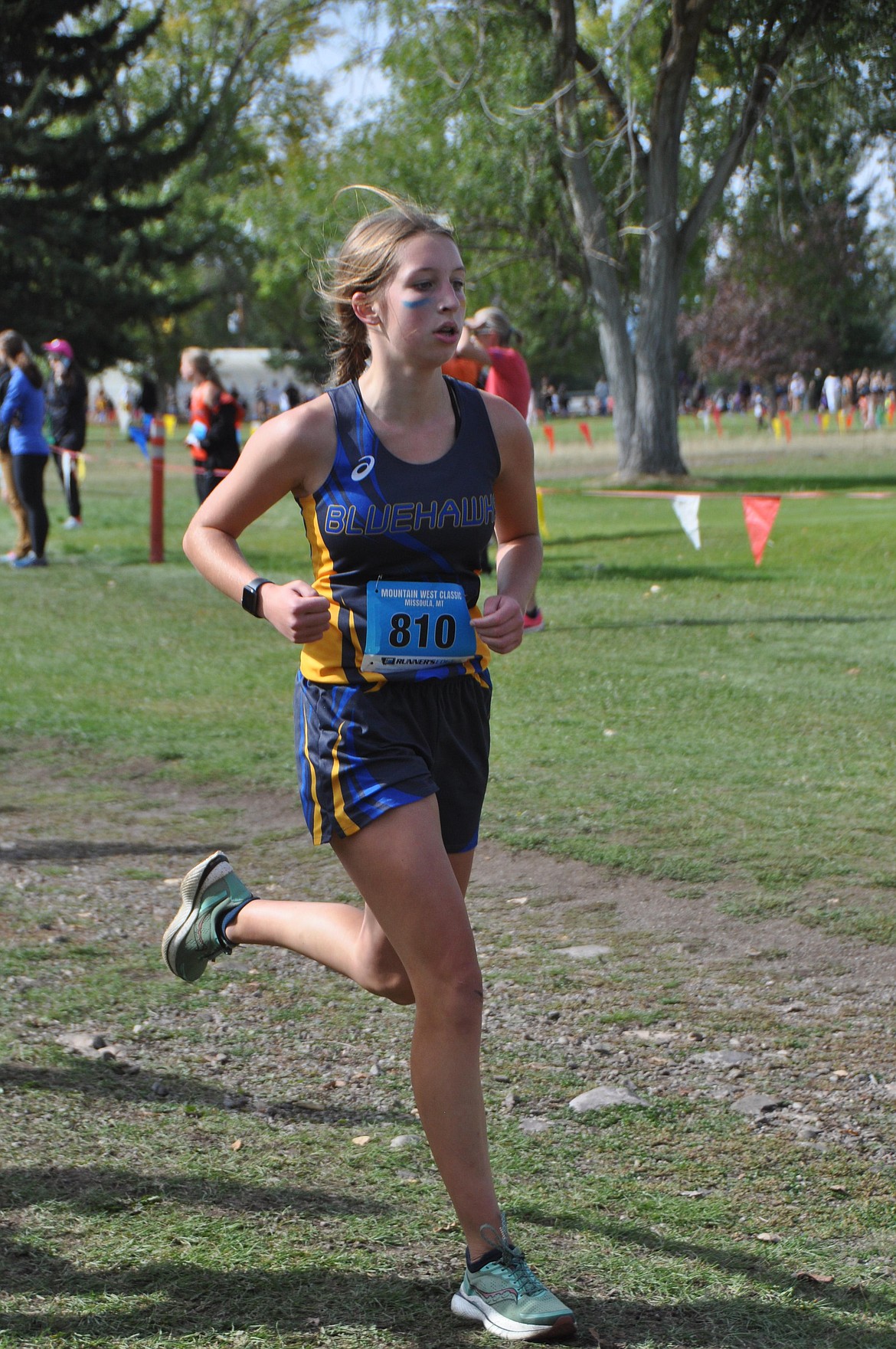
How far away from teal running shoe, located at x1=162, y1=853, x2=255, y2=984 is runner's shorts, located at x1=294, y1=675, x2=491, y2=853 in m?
0.83

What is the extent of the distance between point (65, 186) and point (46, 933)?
127 feet

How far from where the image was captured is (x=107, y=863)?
5.98 metres

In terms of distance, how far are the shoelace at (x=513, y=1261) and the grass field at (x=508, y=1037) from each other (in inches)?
5.1

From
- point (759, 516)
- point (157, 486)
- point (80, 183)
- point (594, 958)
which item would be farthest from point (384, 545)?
point (80, 183)

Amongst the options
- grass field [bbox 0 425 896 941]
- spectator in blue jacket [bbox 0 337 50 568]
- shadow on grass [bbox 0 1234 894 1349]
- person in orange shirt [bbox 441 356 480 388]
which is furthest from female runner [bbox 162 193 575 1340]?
spectator in blue jacket [bbox 0 337 50 568]

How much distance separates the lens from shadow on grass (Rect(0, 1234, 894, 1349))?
2.69m

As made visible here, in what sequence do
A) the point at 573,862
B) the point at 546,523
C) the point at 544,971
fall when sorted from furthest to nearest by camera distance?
the point at 546,523 < the point at 573,862 < the point at 544,971

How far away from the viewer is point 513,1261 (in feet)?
9.16

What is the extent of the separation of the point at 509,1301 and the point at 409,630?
1279 millimetres

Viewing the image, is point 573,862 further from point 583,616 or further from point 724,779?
point 583,616

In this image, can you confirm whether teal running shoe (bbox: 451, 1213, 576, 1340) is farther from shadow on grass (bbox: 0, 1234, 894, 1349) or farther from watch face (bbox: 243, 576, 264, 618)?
watch face (bbox: 243, 576, 264, 618)

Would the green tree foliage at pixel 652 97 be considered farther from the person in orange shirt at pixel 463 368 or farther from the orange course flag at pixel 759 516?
the person in orange shirt at pixel 463 368

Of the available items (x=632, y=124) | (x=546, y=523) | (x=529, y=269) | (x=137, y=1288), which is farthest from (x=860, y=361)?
(x=137, y=1288)

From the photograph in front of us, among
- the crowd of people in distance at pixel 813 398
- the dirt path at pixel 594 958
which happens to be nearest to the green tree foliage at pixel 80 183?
the crowd of people in distance at pixel 813 398
